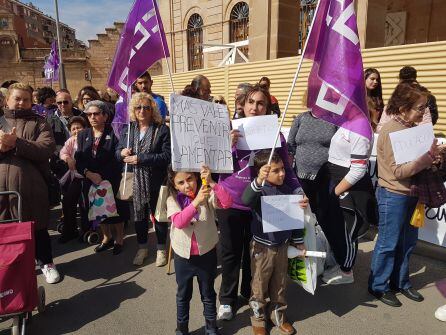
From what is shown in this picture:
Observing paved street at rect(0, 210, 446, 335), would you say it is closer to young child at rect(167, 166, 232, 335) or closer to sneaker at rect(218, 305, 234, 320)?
sneaker at rect(218, 305, 234, 320)

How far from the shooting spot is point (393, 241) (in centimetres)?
305

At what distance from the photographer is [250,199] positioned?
2436 millimetres

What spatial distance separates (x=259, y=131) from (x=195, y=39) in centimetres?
1946

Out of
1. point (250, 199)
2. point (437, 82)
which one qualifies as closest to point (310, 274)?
point (250, 199)

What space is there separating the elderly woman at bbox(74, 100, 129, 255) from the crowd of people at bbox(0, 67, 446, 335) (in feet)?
0.04

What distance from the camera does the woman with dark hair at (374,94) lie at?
4344 millimetres

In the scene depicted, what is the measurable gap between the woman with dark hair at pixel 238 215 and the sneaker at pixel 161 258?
116cm

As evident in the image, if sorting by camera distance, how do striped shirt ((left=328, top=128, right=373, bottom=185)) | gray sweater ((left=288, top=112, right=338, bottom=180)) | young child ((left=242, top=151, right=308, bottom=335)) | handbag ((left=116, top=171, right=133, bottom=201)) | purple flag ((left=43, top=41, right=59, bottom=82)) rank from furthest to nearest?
1. purple flag ((left=43, top=41, right=59, bottom=82))
2. handbag ((left=116, top=171, right=133, bottom=201))
3. gray sweater ((left=288, top=112, right=338, bottom=180))
4. striped shirt ((left=328, top=128, right=373, bottom=185))
5. young child ((left=242, top=151, right=308, bottom=335))

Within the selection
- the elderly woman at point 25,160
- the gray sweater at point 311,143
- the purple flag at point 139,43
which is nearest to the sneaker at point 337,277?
the gray sweater at point 311,143

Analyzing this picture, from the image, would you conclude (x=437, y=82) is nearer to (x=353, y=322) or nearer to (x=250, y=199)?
(x=353, y=322)

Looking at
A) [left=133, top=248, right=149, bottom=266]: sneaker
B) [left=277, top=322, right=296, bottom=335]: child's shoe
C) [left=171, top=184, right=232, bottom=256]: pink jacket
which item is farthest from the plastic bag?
[left=133, top=248, right=149, bottom=266]: sneaker

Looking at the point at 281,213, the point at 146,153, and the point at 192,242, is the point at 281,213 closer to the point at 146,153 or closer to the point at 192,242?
the point at 192,242

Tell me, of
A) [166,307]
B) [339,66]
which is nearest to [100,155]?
[166,307]

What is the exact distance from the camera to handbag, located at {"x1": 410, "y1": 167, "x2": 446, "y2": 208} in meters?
2.82
